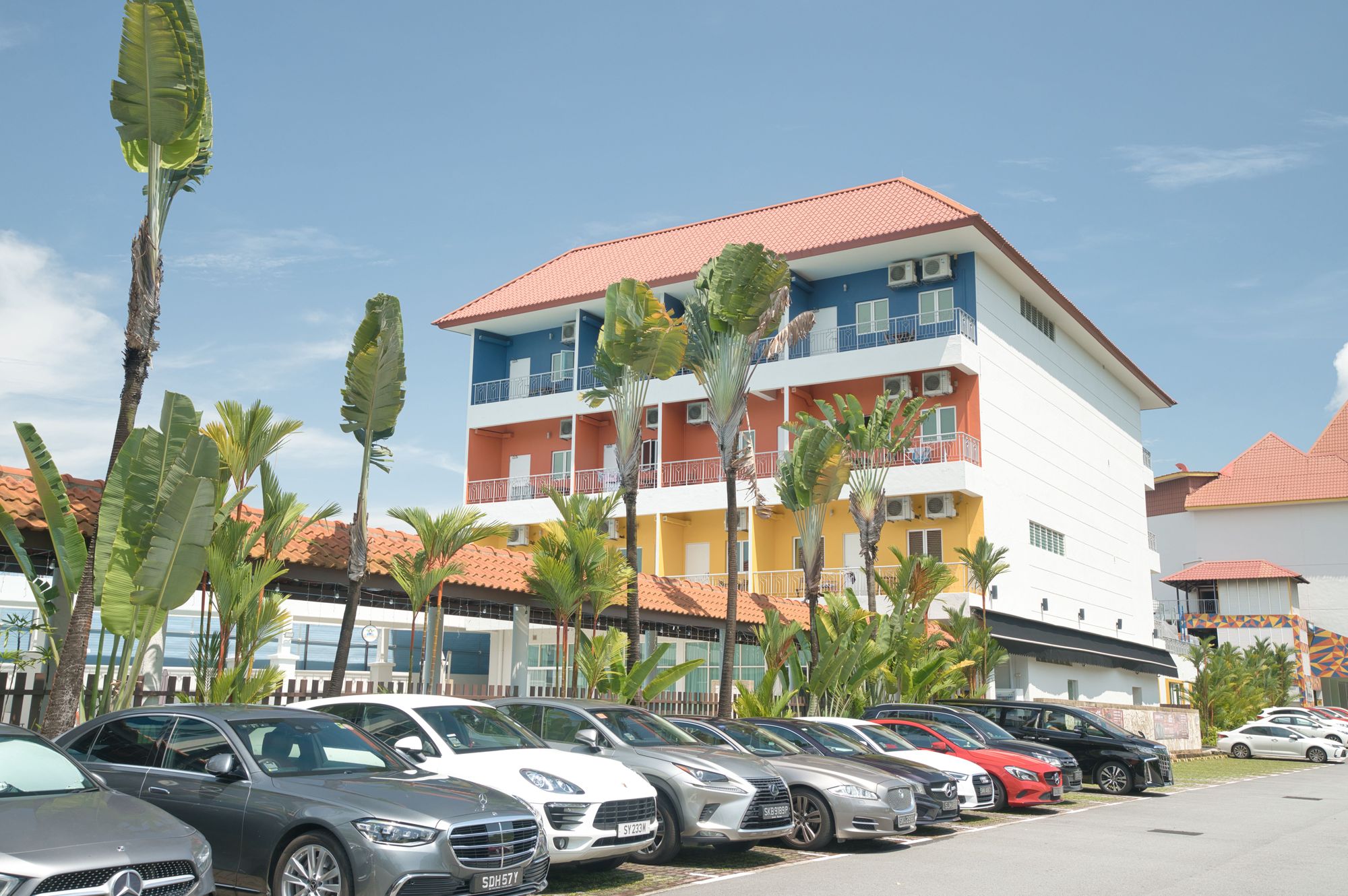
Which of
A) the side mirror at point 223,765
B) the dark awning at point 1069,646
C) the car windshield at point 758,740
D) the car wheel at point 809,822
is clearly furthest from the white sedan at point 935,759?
the dark awning at point 1069,646

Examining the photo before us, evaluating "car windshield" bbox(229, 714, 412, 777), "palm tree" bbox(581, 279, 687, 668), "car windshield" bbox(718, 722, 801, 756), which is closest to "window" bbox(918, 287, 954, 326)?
"palm tree" bbox(581, 279, 687, 668)

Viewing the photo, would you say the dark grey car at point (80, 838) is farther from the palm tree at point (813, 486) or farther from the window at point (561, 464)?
the window at point (561, 464)

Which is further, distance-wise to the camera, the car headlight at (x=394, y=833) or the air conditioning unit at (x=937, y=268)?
the air conditioning unit at (x=937, y=268)

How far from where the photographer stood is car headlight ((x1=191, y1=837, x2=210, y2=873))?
6426 millimetres

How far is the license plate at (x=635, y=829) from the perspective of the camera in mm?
9711

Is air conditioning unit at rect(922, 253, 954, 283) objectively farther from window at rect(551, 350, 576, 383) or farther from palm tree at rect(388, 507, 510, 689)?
palm tree at rect(388, 507, 510, 689)

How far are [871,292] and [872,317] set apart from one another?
861 mm

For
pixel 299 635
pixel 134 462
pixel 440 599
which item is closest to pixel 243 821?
pixel 134 462

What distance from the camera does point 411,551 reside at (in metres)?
17.9

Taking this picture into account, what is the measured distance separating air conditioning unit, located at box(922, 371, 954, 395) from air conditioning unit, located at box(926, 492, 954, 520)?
318 centimetres

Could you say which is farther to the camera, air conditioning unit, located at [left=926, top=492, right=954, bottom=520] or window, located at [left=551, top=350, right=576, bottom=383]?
window, located at [left=551, top=350, right=576, bottom=383]

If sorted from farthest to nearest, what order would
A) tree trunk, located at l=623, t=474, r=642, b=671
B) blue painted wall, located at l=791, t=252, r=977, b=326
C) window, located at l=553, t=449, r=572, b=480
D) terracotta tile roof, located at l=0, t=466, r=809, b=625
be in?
window, located at l=553, t=449, r=572, b=480
blue painted wall, located at l=791, t=252, r=977, b=326
tree trunk, located at l=623, t=474, r=642, b=671
terracotta tile roof, located at l=0, t=466, r=809, b=625

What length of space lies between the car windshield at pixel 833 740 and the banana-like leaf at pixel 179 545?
25.8 feet

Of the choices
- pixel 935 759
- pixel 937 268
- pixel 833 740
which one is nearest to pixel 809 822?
pixel 833 740
